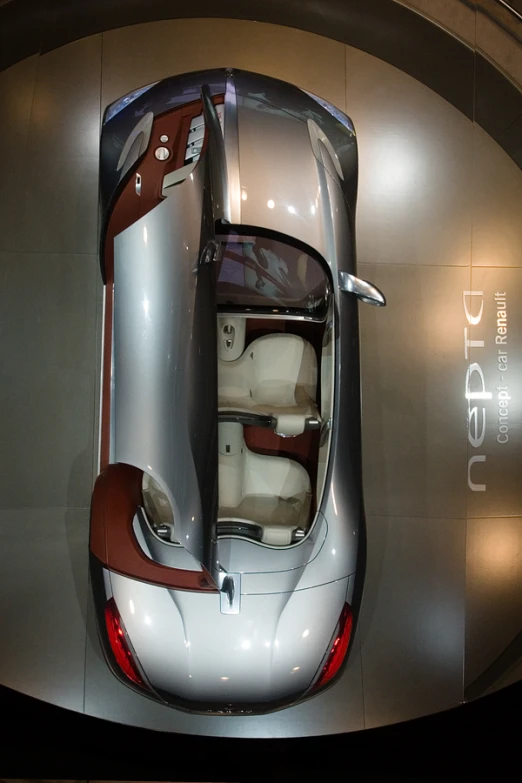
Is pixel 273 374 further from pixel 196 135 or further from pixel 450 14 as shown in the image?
pixel 450 14

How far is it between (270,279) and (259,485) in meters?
0.71

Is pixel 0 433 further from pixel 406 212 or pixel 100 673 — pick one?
pixel 406 212

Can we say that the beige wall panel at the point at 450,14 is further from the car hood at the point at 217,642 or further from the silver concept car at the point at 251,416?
the car hood at the point at 217,642

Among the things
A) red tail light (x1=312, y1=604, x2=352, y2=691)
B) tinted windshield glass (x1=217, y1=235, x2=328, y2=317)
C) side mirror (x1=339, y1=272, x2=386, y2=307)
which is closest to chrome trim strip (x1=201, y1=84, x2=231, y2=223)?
tinted windshield glass (x1=217, y1=235, x2=328, y2=317)

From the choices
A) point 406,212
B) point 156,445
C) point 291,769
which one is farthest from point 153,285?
point 291,769

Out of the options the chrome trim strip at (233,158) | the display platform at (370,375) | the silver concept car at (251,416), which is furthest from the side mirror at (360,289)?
the display platform at (370,375)

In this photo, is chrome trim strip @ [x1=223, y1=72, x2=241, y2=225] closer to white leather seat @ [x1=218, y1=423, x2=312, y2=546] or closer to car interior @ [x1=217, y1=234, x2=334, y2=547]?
car interior @ [x1=217, y1=234, x2=334, y2=547]

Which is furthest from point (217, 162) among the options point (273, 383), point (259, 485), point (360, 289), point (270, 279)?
point (259, 485)

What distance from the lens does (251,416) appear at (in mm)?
1773

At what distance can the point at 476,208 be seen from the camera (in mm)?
2479

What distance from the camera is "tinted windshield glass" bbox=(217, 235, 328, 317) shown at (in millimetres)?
1789

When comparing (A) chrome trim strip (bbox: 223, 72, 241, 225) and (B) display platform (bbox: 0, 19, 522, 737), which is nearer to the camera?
(A) chrome trim strip (bbox: 223, 72, 241, 225)

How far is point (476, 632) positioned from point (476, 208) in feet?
6.38

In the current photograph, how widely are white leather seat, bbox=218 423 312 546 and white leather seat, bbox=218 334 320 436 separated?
13 centimetres
